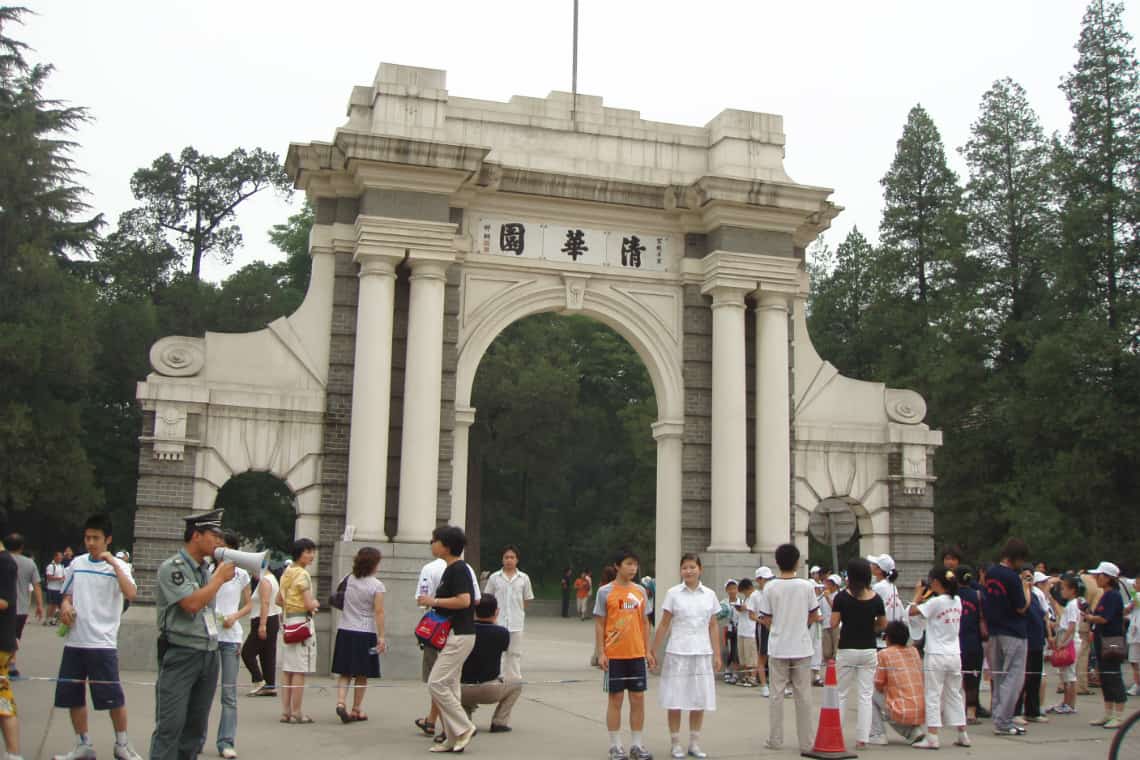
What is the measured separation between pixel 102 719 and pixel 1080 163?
23.5m

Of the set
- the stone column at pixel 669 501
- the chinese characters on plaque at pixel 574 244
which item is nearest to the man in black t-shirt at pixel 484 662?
the stone column at pixel 669 501

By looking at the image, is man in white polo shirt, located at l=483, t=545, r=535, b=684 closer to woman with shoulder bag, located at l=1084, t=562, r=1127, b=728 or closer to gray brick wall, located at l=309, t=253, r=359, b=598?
gray brick wall, located at l=309, t=253, r=359, b=598

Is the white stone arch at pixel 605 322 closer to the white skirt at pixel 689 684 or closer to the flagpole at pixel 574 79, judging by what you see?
the flagpole at pixel 574 79

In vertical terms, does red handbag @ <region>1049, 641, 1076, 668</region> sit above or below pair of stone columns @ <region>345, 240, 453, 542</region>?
below

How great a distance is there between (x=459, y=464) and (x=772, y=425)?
14.0ft

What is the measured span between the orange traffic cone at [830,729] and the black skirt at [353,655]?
3616mm

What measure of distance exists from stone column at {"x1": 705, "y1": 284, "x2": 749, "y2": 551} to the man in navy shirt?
5422mm

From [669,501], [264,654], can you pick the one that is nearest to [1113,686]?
[669,501]

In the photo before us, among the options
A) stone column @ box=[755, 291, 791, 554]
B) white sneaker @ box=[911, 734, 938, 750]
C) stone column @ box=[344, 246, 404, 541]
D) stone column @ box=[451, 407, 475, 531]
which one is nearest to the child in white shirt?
white sneaker @ box=[911, 734, 938, 750]

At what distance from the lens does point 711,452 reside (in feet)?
53.9

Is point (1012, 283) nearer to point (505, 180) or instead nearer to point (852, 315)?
point (852, 315)

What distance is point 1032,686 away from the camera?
10984 millimetres

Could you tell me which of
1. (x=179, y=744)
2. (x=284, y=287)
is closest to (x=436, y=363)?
(x=179, y=744)

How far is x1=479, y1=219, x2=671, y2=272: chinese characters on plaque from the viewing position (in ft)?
52.9
